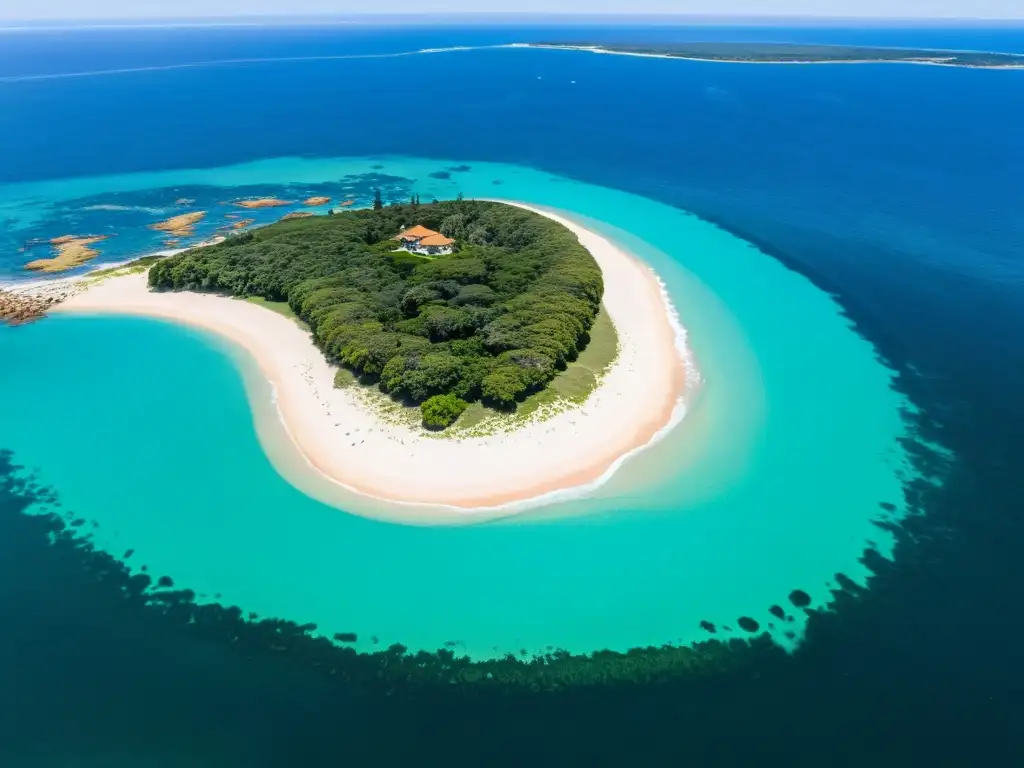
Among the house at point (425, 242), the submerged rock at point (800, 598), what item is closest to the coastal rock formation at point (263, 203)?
the house at point (425, 242)

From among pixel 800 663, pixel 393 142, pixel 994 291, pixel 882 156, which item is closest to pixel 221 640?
pixel 800 663

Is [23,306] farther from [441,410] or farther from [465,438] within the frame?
[465,438]

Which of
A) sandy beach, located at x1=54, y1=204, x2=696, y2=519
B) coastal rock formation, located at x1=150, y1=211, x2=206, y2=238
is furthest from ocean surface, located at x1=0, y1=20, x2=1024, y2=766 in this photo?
coastal rock formation, located at x1=150, y1=211, x2=206, y2=238

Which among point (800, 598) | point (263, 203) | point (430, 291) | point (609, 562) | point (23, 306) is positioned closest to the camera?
point (800, 598)

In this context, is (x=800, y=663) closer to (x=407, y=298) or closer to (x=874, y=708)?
(x=874, y=708)

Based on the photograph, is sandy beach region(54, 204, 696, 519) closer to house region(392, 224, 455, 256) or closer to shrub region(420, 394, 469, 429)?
shrub region(420, 394, 469, 429)

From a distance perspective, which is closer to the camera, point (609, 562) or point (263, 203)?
point (609, 562)

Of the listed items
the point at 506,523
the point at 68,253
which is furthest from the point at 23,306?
the point at 506,523
